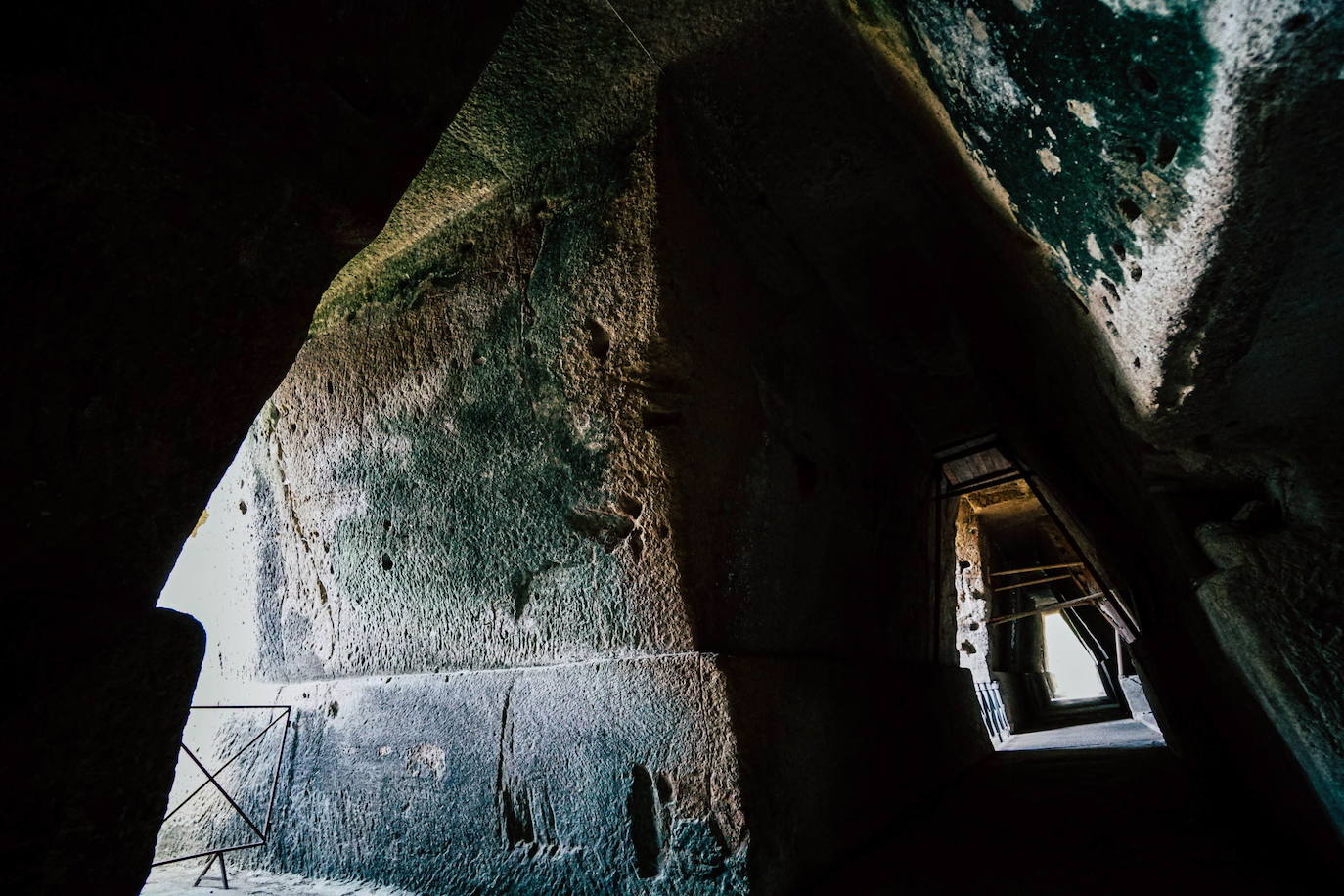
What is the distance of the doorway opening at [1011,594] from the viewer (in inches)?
172

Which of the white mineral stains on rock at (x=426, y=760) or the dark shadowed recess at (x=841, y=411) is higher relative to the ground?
the dark shadowed recess at (x=841, y=411)

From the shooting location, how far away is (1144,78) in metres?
0.93

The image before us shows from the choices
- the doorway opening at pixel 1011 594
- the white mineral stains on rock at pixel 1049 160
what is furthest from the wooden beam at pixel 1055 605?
the white mineral stains on rock at pixel 1049 160

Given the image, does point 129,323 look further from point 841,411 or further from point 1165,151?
point 841,411

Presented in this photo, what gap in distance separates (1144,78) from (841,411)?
180cm

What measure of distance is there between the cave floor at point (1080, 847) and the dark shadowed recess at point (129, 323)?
1617 millimetres

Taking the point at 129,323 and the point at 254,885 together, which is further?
the point at 254,885

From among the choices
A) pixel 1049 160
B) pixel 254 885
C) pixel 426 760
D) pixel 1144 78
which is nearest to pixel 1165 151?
pixel 1144 78

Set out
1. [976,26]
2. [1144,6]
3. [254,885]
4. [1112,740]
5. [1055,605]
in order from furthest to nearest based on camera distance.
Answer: [1055,605] → [1112,740] → [254,885] → [976,26] → [1144,6]

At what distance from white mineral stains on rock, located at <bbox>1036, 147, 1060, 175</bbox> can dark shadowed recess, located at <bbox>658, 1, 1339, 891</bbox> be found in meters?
0.34

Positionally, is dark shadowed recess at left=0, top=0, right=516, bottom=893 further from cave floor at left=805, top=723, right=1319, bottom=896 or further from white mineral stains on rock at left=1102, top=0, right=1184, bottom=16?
cave floor at left=805, top=723, right=1319, bottom=896

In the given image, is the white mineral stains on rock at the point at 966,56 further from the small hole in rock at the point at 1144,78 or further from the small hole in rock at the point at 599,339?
the small hole in rock at the point at 599,339

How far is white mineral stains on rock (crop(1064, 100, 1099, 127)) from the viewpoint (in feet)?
3.51

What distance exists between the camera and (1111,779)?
3.27 m
